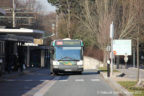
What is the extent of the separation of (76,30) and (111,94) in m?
41.9

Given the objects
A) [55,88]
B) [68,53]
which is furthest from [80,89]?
[68,53]

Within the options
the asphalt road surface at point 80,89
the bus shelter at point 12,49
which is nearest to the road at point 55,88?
the asphalt road surface at point 80,89

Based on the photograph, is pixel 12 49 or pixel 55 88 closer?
pixel 55 88

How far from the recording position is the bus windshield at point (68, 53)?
31250 mm

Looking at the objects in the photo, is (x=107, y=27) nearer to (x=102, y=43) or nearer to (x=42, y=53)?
(x=102, y=43)

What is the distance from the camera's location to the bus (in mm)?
31219

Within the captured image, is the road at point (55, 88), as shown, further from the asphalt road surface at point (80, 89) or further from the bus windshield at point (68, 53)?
the bus windshield at point (68, 53)

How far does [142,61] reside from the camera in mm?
70062

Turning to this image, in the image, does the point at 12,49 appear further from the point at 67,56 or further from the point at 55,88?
the point at 55,88

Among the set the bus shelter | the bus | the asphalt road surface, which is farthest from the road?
the bus

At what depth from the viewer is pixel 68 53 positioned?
103 feet

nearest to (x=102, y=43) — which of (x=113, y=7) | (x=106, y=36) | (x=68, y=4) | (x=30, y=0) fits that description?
(x=106, y=36)

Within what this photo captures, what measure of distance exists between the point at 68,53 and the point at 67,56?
Result: 0.28m

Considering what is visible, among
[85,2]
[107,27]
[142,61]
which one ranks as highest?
[85,2]
